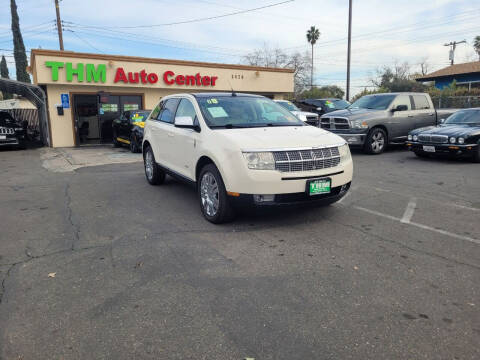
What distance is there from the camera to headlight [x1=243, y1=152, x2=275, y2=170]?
14.5 ft

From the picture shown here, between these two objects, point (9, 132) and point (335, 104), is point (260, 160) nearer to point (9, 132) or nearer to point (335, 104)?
point (9, 132)

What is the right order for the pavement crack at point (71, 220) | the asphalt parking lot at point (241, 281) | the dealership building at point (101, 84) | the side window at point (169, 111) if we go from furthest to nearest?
1. the dealership building at point (101, 84)
2. the side window at point (169, 111)
3. the pavement crack at point (71, 220)
4. the asphalt parking lot at point (241, 281)

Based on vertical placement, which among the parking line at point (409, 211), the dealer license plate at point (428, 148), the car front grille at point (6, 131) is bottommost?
the parking line at point (409, 211)

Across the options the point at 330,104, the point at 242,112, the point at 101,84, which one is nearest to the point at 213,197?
the point at 242,112

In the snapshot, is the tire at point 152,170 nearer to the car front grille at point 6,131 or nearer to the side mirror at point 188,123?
the side mirror at point 188,123

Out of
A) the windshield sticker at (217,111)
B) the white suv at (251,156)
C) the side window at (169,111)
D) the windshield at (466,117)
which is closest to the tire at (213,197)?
the white suv at (251,156)

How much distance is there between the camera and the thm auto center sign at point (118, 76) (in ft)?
52.7

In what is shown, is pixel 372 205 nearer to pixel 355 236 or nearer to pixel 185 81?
pixel 355 236

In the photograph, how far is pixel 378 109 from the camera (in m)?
11.7

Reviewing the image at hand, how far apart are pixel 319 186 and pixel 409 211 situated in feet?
5.91

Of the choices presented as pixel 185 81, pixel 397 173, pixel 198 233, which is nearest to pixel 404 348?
pixel 198 233

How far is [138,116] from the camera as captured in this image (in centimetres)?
1302

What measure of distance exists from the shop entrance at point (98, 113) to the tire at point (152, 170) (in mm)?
10907

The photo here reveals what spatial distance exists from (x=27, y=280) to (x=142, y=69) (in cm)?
1595
